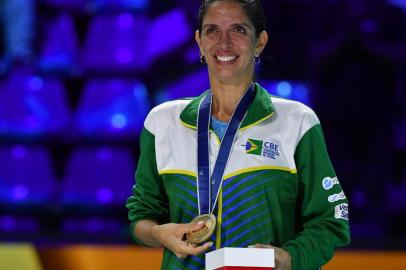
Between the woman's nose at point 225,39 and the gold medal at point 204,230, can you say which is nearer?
the gold medal at point 204,230

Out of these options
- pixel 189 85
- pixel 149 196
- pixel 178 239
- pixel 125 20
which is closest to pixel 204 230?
pixel 178 239

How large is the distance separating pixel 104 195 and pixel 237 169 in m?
3.11

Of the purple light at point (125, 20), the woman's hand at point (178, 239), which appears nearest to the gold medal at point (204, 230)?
the woman's hand at point (178, 239)

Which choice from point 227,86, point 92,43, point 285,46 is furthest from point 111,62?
point 227,86

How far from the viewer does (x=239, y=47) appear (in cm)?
234

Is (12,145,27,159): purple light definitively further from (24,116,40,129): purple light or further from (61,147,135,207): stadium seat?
(61,147,135,207): stadium seat

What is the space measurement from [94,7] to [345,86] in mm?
1595

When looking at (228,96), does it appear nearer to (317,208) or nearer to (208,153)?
(208,153)

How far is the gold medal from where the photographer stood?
7.02 ft

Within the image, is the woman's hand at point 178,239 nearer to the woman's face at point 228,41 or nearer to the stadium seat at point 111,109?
the woman's face at point 228,41

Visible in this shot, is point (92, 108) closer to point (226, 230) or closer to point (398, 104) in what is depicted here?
point (398, 104)

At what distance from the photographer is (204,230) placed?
2.14 meters

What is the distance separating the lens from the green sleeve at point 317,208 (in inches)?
88.7

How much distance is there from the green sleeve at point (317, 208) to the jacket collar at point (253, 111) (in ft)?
0.40
